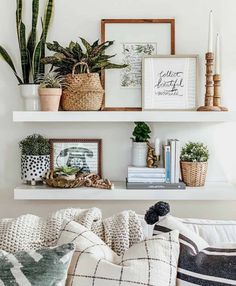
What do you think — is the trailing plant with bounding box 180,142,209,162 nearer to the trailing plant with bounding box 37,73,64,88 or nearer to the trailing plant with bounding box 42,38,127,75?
the trailing plant with bounding box 42,38,127,75

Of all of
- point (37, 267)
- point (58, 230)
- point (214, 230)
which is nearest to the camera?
point (37, 267)

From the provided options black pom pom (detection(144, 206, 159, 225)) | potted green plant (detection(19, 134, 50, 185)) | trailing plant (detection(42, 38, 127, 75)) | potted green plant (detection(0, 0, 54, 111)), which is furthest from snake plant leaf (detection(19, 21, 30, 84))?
black pom pom (detection(144, 206, 159, 225))

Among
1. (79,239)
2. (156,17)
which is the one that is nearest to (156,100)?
(156,17)

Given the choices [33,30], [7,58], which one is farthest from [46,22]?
[7,58]

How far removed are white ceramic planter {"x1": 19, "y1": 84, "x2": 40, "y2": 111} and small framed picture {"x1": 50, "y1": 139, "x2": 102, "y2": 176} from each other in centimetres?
25

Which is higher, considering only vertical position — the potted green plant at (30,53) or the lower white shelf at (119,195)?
the potted green plant at (30,53)

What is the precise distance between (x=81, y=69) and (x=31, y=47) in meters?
0.34

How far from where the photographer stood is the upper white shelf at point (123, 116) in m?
2.60

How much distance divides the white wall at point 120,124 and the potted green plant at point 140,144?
11 centimetres

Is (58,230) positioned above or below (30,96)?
below

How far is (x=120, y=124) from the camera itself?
2.83m

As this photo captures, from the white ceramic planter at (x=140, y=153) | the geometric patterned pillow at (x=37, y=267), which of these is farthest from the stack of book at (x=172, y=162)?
Result: the geometric patterned pillow at (x=37, y=267)

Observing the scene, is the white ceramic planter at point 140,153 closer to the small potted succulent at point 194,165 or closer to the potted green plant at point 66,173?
the small potted succulent at point 194,165

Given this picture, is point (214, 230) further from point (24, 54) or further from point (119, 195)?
point (24, 54)
